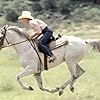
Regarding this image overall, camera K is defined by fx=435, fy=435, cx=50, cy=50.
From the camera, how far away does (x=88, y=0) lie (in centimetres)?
6378

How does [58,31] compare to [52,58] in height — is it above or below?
below

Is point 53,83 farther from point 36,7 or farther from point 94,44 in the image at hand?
point 36,7

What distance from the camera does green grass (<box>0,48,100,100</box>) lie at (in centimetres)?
1305

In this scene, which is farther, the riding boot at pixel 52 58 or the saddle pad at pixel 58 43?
the saddle pad at pixel 58 43

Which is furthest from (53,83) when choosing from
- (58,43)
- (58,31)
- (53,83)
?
(58,31)

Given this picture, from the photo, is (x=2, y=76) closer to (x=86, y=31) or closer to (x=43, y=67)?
(x=43, y=67)

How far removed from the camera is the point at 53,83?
16172 mm

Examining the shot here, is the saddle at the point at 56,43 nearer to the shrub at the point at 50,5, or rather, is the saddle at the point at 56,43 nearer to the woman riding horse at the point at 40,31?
the woman riding horse at the point at 40,31

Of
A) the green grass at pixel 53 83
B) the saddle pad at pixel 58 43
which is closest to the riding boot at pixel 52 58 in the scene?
the saddle pad at pixel 58 43

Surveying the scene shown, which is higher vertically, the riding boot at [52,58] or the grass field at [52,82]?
the riding boot at [52,58]

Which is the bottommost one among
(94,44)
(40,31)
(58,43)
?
(94,44)

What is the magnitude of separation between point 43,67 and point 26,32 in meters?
1.12

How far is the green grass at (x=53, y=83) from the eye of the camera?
1305cm

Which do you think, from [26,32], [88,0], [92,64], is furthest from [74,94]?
[88,0]
